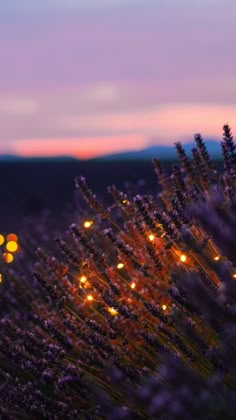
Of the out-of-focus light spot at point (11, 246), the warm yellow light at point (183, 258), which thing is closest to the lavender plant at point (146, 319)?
the warm yellow light at point (183, 258)

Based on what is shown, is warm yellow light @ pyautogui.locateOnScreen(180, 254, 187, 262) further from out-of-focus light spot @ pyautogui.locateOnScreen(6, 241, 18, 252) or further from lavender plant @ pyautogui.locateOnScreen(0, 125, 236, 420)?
out-of-focus light spot @ pyautogui.locateOnScreen(6, 241, 18, 252)

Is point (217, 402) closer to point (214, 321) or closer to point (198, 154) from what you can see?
point (214, 321)

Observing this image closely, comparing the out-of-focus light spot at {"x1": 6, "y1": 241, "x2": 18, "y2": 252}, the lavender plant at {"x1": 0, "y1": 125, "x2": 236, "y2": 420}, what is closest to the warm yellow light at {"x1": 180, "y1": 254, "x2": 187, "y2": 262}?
the lavender plant at {"x1": 0, "y1": 125, "x2": 236, "y2": 420}

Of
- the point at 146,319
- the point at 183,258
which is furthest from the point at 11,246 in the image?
the point at 146,319

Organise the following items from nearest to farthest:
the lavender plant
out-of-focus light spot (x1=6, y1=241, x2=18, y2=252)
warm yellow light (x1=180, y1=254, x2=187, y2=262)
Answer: the lavender plant → warm yellow light (x1=180, y1=254, x2=187, y2=262) → out-of-focus light spot (x1=6, y1=241, x2=18, y2=252)

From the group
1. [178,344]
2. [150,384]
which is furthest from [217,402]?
[178,344]

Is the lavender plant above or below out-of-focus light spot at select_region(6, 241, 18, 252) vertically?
below

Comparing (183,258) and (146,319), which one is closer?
(146,319)

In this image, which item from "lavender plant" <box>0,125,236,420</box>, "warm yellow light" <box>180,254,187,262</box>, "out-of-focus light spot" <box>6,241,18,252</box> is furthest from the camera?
"out-of-focus light spot" <box>6,241,18,252</box>

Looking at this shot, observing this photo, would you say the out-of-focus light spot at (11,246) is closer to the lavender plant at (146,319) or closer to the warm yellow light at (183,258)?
the lavender plant at (146,319)

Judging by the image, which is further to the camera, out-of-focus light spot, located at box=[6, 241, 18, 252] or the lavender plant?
out-of-focus light spot, located at box=[6, 241, 18, 252]

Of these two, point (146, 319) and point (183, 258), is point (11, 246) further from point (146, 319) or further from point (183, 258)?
point (146, 319)

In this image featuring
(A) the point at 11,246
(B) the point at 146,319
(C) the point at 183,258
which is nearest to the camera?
(B) the point at 146,319
